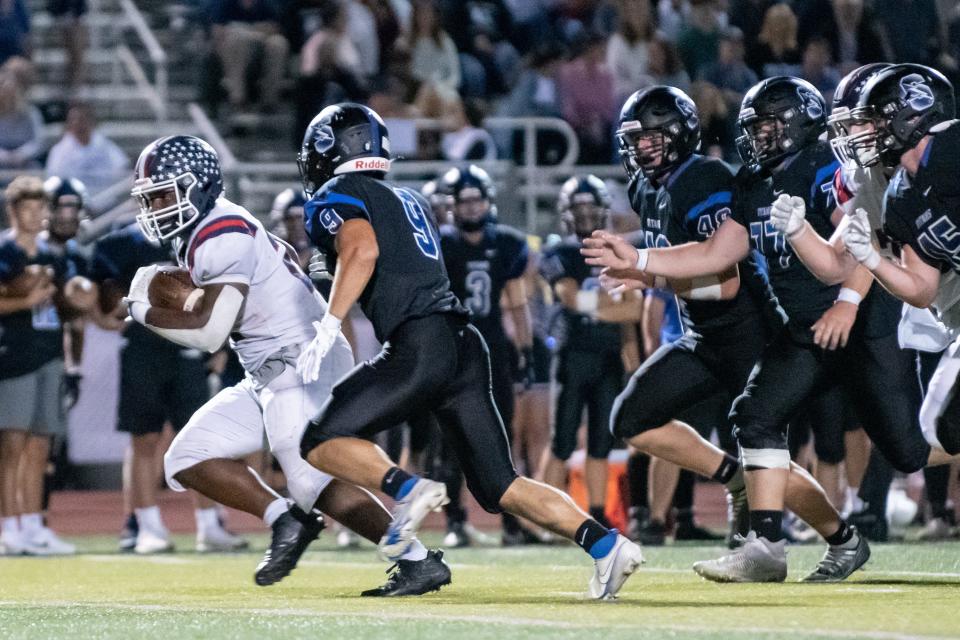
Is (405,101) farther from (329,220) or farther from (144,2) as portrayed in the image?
(329,220)

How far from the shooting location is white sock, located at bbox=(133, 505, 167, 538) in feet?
31.3

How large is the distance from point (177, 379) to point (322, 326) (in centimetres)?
390

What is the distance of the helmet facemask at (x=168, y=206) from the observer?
21.5ft

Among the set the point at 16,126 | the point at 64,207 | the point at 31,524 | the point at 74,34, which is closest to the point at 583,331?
the point at 64,207

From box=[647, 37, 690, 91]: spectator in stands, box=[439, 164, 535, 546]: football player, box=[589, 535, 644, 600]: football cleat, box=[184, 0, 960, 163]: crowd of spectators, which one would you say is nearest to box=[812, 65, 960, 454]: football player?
box=[589, 535, 644, 600]: football cleat

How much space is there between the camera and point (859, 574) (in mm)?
6910

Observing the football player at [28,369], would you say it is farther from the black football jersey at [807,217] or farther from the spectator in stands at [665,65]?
the spectator in stands at [665,65]

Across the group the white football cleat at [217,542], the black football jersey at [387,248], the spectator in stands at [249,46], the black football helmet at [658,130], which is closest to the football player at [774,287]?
the black football helmet at [658,130]

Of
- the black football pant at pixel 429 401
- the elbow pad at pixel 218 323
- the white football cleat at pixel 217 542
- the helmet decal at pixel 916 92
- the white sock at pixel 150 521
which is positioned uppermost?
the helmet decal at pixel 916 92

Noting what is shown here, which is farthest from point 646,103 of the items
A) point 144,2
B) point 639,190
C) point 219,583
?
point 144,2

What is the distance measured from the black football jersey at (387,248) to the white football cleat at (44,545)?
3.82 m

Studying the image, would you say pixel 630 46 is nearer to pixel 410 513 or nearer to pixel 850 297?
pixel 850 297

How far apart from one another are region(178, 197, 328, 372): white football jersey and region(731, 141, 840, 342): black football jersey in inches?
63.8

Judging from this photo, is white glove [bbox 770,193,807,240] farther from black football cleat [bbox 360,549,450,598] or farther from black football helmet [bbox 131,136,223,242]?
black football helmet [bbox 131,136,223,242]
